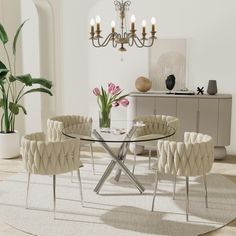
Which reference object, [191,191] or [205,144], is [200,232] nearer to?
[205,144]

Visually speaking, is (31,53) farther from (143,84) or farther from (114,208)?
(114,208)

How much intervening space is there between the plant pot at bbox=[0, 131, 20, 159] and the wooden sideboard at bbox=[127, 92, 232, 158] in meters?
2.01

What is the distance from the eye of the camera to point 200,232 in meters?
3.82

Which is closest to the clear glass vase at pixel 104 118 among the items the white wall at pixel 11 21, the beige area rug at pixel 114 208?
the beige area rug at pixel 114 208

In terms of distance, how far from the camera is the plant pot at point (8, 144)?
21.1ft

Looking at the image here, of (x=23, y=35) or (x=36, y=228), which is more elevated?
(x=23, y=35)

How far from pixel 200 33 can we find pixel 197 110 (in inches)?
52.6

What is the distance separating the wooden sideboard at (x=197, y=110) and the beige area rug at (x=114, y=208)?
1.01 meters

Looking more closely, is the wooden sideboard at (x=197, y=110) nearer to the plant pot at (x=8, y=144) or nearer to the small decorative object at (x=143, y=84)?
the small decorative object at (x=143, y=84)

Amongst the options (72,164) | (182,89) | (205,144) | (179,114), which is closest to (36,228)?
(72,164)

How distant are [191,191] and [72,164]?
1613 millimetres

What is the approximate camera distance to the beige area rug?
12.8ft

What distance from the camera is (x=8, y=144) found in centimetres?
647

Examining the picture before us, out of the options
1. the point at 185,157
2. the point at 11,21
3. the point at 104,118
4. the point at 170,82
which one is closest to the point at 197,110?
the point at 170,82
